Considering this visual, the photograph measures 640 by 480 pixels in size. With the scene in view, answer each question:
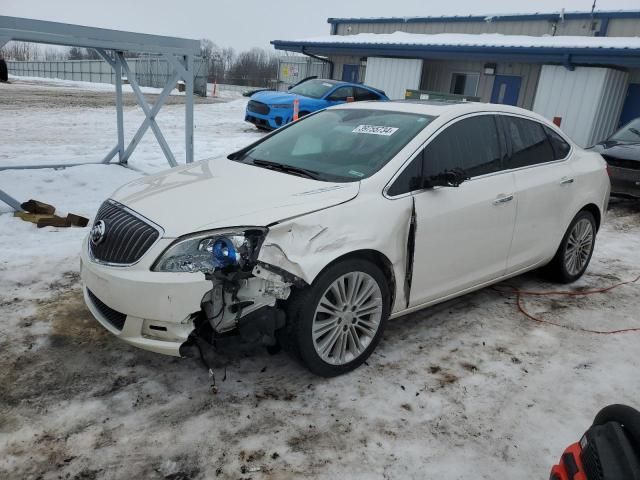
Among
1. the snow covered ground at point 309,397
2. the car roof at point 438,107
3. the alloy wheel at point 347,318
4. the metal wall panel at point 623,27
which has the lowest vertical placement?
the snow covered ground at point 309,397

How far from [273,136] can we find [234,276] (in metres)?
1.96

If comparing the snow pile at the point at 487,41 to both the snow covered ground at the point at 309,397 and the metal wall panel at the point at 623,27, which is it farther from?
the snow covered ground at the point at 309,397

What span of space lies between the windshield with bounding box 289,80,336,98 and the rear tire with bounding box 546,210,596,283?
9.97m

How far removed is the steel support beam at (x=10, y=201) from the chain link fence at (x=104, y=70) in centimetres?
2396

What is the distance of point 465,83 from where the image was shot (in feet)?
57.8

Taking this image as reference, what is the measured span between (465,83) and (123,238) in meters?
16.8

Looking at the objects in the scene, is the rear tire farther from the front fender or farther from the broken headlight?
the broken headlight

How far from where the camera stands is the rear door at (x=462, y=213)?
3.39 m

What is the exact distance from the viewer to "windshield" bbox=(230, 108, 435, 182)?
11.3 ft

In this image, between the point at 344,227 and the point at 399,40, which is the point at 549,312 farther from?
the point at 399,40

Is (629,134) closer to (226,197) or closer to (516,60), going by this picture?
(516,60)

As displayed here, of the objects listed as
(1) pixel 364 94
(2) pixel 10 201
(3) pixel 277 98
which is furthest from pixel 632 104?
(2) pixel 10 201


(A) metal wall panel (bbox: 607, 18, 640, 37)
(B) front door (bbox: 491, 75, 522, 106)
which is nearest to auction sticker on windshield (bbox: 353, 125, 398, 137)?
(B) front door (bbox: 491, 75, 522, 106)

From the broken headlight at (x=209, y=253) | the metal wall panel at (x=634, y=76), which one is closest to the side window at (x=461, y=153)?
the broken headlight at (x=209, y=253)
